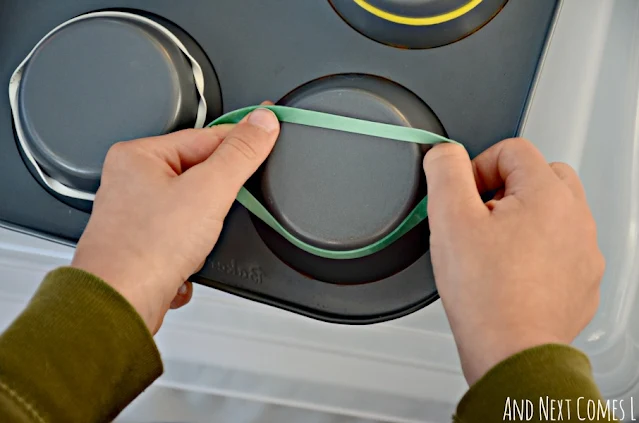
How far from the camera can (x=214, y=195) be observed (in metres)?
0.38

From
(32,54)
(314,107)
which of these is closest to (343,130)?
(314,107)

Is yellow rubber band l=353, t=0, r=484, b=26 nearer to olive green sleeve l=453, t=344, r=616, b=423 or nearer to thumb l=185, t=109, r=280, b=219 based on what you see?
thumb l=185, t=109, r=280, b=219

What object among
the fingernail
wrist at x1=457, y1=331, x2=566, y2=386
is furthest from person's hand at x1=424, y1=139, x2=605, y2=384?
the fingernail

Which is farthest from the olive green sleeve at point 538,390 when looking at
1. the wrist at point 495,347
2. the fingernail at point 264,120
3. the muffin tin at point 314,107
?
the fingernail at point 264,120

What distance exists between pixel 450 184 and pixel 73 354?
0.80 feet

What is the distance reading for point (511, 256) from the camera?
34 centimetres

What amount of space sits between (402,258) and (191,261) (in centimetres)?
15

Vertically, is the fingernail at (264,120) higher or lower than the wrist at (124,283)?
higher

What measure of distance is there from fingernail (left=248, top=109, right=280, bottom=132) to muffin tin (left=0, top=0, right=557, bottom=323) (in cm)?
1

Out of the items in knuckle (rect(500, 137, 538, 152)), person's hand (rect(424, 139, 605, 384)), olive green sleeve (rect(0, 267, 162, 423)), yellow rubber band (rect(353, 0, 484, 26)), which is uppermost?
yellow rubber band (rect(353, 0, 484, 26))

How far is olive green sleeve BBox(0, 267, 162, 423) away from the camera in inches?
12.2

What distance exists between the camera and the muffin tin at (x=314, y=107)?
404 millimetres

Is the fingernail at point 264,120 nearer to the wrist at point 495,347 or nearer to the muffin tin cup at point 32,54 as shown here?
the muffin tin cup at point 32,54

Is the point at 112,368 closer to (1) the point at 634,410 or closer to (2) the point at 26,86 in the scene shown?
(2) the point at 26,86
